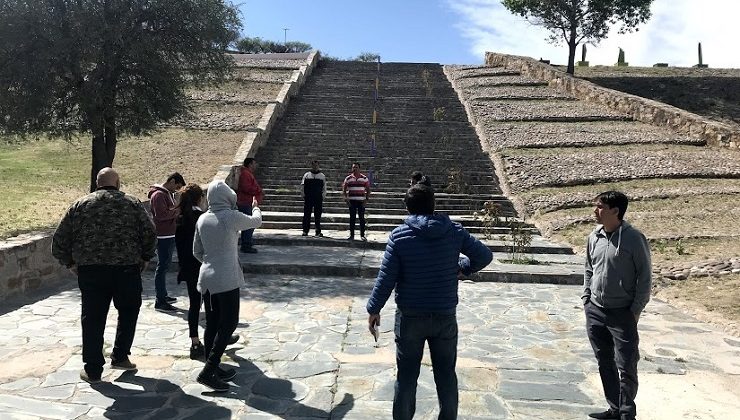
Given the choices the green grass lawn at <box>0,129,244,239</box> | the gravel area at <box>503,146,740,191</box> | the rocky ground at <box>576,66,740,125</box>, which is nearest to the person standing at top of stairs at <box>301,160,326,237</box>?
the green grass lawn at <box>0,129,244,239</box>

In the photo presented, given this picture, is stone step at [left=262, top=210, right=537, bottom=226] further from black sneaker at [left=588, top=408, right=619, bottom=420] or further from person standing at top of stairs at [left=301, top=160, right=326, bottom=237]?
black sneaker at [left=588, top=408, right=619, bottom=420]

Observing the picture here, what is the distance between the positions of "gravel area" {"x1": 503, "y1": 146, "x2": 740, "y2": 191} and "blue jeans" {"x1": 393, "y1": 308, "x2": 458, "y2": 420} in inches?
A: 473

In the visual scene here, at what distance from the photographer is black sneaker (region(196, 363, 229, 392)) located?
458 cm

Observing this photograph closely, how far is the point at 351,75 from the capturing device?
30.6 meters

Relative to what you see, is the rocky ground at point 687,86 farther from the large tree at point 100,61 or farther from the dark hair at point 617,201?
the dark hair at point 617,201

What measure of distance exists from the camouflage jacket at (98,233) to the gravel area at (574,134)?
14.8m

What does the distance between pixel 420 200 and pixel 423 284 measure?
1.68ft

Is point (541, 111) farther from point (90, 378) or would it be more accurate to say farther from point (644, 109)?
point (90, 378)

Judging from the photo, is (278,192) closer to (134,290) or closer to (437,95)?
(134,290)

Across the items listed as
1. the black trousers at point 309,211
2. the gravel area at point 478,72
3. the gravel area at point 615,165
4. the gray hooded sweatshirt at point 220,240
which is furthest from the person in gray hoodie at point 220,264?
the gravel area at point 478,72

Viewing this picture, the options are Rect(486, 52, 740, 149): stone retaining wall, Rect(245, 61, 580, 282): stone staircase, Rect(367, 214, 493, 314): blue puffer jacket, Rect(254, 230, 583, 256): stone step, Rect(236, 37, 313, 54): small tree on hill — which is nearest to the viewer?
Rect(367, 214, 493, 314): blue puffer jacket

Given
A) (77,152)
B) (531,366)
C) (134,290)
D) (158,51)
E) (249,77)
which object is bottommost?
(531,366)

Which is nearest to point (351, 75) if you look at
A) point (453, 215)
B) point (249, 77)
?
point (249, 77)

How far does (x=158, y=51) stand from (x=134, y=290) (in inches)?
315
